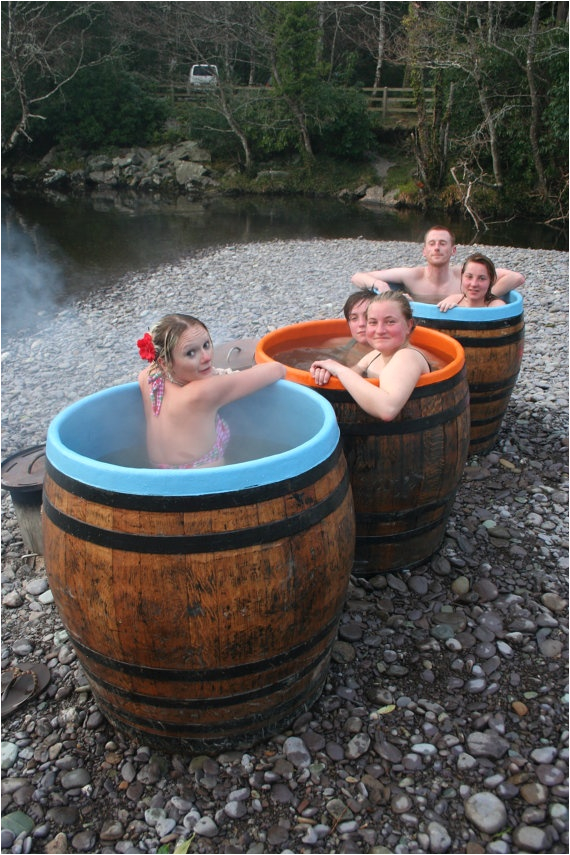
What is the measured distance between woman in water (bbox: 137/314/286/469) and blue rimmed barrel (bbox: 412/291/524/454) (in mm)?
1964

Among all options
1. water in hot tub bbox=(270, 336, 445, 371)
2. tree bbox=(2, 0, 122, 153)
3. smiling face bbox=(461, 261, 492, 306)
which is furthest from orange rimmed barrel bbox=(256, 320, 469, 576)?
tree bbox=(2, 0, 122, 153)

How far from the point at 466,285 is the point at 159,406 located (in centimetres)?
294

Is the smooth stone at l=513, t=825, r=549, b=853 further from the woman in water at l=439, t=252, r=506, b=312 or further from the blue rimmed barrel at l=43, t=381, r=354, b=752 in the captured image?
the woman in water at l=439, t=252, r=506, b=312

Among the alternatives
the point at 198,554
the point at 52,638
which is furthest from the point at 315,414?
the point at 52,638

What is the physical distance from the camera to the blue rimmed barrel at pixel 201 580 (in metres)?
2.09

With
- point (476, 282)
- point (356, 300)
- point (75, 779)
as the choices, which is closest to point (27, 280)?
point (476, 282)

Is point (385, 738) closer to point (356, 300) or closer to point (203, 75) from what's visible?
point (356, 300)

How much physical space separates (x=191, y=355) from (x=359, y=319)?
145 centimetres

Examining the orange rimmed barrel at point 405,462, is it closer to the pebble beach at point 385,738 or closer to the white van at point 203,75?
the pebble beach at point 385,738

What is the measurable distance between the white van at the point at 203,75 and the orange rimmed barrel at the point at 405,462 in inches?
1179

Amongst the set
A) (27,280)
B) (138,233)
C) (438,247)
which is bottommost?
(27,280)

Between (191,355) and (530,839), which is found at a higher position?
(191,355)

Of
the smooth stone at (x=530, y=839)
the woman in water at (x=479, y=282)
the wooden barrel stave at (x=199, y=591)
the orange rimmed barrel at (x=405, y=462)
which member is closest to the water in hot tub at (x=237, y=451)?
the orange rimmed barrel at (x=405, y=462)

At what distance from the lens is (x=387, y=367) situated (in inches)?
122
